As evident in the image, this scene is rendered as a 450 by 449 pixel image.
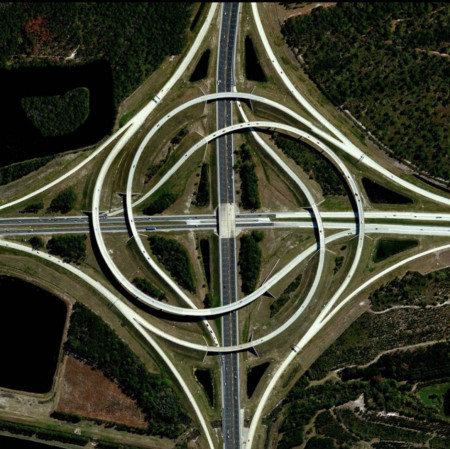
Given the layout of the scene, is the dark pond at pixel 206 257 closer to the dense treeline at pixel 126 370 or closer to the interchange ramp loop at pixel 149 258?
the interchange ramp loop at pixel 149 258

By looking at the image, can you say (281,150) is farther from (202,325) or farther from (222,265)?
(202,325)


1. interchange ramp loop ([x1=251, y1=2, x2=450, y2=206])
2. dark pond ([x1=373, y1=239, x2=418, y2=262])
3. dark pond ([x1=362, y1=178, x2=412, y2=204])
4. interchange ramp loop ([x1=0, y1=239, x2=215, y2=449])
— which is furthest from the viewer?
dark pond ([x1=362, y1=178, x2=412, y2=204])

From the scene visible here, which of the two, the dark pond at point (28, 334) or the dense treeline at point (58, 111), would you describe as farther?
the dark pond at point (28, 334)

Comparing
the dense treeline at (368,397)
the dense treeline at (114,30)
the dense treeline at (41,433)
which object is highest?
the dense treeline at (114,30)

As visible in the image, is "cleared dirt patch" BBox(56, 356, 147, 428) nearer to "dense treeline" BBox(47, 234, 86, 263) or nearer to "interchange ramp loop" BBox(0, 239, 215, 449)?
"interchange ramp loop" BBox(0, 239, 215, 449)

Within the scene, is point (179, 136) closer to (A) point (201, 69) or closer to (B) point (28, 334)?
(A) point (201, 69)

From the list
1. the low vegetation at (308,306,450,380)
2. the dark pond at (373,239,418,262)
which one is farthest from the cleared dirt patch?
the dark pond at (373,239,418,262)

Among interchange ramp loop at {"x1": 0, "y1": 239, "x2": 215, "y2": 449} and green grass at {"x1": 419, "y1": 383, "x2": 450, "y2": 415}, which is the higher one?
interchange ramp loop at {"x1": 0, "y1": 239, "x2": 215, "y2": 449}

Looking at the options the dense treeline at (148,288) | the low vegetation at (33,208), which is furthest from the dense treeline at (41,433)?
the low vegetation at (33,208)
